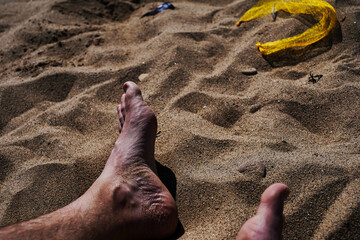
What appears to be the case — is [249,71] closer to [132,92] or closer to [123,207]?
[132,92]

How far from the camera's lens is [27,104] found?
232 cm

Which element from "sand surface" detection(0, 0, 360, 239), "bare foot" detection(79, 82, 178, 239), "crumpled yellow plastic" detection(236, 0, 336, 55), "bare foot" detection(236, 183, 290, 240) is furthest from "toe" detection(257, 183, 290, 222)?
"crumpled yellow plastic" detection(236, 0, 336, 55)

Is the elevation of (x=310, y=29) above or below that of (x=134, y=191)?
above

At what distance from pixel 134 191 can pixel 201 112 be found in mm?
723

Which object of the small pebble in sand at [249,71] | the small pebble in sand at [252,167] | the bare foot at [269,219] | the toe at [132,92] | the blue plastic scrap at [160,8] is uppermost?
the blue plastic scrap at [160,8]

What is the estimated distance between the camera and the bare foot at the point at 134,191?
1419 mm

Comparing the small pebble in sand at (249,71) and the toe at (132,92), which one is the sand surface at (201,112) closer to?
the small pebble in sand at (249,71)

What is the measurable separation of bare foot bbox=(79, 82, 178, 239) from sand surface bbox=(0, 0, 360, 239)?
0.45 ft

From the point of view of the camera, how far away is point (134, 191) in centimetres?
153

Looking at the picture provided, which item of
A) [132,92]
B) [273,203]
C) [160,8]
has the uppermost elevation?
[160,8]

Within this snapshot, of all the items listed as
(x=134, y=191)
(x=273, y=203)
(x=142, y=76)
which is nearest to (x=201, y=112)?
(x=142, y=76)

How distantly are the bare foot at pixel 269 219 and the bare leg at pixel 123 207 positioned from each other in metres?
0.37

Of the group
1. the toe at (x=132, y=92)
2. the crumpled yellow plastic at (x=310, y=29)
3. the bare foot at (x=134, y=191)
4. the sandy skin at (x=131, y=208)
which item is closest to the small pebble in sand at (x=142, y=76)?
the toe at (x=132, y=92)

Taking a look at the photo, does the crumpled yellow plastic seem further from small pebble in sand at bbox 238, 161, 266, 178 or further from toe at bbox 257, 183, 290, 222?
toe at bbox 257, 183, 290, 222
